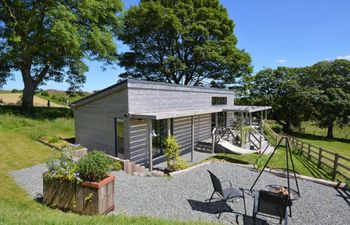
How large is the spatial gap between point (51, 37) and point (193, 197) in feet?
49.6

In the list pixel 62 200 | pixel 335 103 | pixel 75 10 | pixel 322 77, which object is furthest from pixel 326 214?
pixel 322 77

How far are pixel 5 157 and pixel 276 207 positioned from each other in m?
9.56

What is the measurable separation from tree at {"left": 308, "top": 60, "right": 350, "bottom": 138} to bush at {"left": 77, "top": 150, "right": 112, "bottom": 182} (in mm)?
28867

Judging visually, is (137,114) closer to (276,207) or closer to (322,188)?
(276,207)

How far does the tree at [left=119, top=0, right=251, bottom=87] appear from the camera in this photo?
2317 centimetres

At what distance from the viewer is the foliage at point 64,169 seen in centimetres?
504

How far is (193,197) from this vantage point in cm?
627

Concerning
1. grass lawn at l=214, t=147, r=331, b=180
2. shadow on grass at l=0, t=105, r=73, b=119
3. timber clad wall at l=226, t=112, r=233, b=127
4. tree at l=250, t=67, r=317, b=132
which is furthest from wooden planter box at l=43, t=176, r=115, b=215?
tree at l=250, t=67, r=317, b=132

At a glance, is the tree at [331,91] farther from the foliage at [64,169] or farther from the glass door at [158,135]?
the foliage at [64,169]

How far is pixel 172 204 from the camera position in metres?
5.76

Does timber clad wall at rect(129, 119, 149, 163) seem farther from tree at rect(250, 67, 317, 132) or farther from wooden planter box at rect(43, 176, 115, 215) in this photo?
tree at rect(250, 67, 317, 132)

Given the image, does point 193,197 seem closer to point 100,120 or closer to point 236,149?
point 100,120

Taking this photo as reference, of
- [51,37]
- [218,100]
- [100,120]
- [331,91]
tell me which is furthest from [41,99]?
[331,91]

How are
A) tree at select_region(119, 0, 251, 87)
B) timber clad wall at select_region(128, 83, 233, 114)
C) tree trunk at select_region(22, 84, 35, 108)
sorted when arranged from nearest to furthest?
timber clad wall at select_region(128, 83, 233, 114) → tree trunk at select_region(22, 84, 35, 108) → tree at select_region(119, 0, 251, 87)
